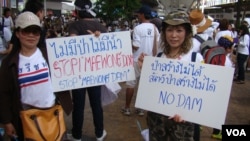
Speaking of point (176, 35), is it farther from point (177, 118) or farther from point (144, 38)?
point (144, 38)

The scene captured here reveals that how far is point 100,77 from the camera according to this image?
13.0 feet

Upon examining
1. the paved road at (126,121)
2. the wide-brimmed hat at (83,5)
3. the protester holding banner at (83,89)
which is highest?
the wide-brimmed hat at (83,5)

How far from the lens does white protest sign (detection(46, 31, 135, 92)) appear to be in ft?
12.6

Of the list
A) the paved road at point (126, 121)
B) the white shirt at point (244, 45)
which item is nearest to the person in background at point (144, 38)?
the paved road at point (126, 121)

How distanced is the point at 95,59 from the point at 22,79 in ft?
3.88

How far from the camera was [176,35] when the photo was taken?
279cm

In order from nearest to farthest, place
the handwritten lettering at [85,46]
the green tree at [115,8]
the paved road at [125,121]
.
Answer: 1. the handwritten lettering at [85,46]
2. the paved road at [125,121]
3. the green tree at [115,8]

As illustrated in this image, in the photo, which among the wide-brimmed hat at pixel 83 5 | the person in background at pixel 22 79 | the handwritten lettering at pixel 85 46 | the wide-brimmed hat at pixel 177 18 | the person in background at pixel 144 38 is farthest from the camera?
the person in background at pixel 144 38

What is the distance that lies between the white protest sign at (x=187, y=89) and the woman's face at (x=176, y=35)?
0.15m

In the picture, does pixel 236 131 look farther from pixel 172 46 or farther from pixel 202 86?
pixel 172 46

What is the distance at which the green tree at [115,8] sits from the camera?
1507 cm

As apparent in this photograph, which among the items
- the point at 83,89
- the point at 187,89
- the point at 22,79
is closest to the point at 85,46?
the point at 83,89

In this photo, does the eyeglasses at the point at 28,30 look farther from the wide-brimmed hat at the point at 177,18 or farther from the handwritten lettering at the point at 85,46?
the wide-brimmed hat at the point at 177,18

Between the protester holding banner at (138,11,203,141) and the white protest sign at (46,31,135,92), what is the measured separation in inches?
43.9
